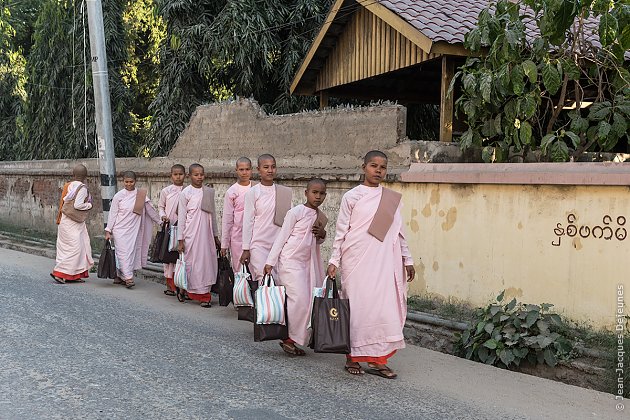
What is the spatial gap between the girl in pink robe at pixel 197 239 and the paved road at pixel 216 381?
143 centimetres

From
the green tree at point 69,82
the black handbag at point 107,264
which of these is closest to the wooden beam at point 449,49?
the black handbag at point 107,264

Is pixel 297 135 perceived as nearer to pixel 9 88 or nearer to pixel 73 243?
pixel 73 243

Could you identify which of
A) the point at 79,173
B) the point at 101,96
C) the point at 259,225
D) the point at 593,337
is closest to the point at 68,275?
the point at 79,173

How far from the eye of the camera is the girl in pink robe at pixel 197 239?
9.06m

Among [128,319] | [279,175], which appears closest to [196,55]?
[279,175]

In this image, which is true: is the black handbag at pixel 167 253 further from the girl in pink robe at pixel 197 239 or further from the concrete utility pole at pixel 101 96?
the concrete utility pole at pixel 101 96

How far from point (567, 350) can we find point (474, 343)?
2.74 ft

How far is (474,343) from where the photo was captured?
21.2 feet

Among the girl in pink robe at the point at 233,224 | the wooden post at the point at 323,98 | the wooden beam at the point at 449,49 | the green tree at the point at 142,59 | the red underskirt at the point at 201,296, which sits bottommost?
the red underskirt at the point at 201,296

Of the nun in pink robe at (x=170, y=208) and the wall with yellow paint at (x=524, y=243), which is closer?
the wall with yellow paint at (x=524, y=243)

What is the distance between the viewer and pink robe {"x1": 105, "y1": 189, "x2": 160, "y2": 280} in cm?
1048

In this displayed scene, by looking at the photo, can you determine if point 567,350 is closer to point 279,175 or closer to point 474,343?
point 474,343

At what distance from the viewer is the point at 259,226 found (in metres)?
7.32

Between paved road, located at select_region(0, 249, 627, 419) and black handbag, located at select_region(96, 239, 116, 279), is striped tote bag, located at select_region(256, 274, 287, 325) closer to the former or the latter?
paved road, located at select_region(0, 249, 627, 419)
